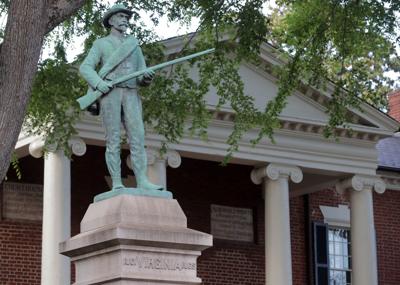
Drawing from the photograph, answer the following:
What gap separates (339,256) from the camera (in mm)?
31172

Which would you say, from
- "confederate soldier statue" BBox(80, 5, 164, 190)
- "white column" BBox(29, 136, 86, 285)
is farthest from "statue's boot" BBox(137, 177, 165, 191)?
"white column" BBox(29, 136, 86, 285)

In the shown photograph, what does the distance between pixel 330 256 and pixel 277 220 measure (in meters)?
5.45

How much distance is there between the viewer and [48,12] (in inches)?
590

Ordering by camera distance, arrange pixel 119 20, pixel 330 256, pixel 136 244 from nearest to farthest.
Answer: pixel 136 244
pixel 119 20
pixel 330 256

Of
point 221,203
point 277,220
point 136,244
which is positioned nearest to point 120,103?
point 136,244

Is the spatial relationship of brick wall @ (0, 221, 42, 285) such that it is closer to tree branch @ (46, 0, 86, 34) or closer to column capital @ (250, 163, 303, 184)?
column capital @ (250, 163, 303, 184)

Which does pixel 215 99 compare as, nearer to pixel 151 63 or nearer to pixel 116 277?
pixel 151 63

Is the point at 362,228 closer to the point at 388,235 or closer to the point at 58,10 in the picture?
the point at 388,235

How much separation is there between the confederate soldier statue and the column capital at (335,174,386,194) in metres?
16.0

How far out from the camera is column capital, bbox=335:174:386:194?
27.4 meters

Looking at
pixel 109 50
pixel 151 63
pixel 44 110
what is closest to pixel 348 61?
pixel 151 63

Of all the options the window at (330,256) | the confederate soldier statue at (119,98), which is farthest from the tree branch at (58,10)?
the window at (330,256)

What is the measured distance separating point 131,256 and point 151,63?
32.6 feet

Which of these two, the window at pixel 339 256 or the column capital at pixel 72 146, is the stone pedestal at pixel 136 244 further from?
the window at pixel 339 256
